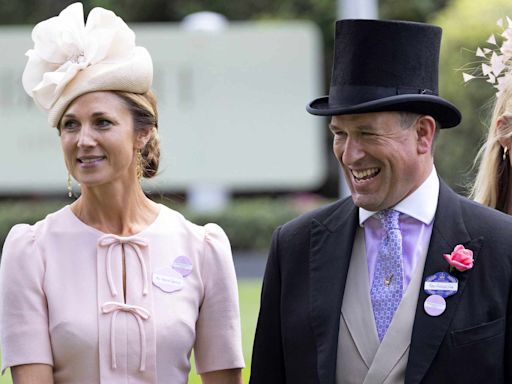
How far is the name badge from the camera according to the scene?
4020 millimetres

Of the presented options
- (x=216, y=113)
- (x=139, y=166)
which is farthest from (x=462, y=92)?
(x=139, y=166)

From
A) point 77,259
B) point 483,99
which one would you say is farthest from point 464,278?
point 483,99

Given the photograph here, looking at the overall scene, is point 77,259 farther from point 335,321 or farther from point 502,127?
point 502,127

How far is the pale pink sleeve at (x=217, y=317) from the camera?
177 inches

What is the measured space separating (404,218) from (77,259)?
111cm

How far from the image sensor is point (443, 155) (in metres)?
19.5

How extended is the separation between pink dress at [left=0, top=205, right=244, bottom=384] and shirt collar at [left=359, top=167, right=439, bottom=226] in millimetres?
694

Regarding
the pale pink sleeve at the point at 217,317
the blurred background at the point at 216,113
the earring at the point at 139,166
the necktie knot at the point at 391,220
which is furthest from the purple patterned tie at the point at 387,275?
the blurred background at the point at 216,113

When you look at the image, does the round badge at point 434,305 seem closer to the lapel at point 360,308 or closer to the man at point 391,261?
the man at point 391,261

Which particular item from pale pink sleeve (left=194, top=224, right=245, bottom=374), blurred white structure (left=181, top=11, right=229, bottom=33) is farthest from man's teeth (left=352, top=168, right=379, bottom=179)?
blurred white structure (left=181, top=11, right=229, bottom=33)

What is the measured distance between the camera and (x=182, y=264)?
4.51 metres

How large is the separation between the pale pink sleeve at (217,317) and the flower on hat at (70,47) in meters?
0.72

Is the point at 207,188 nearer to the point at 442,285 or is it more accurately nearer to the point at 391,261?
the point at 391,261

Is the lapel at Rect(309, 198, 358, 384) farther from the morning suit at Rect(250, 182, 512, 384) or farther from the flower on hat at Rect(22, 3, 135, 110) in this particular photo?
the flower on hat at Rect(22, 3, 135, 110)
